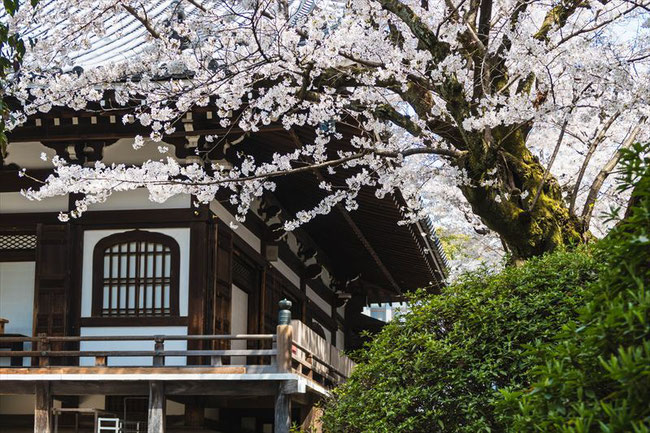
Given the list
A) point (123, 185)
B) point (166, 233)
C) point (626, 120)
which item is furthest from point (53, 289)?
point (626, 120)

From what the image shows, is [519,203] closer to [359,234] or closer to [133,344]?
[133,344]

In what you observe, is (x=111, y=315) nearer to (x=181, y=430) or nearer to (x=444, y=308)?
(x=181, y=430)

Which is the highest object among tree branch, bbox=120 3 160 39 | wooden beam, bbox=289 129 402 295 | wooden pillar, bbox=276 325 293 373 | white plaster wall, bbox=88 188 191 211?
tree branch, bbox=120 3 160 39

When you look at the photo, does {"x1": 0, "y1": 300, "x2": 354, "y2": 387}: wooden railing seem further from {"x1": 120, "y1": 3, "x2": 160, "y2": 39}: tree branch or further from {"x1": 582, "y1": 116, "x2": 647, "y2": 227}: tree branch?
{"x1": 582, "y1": 116, "x2": 647, "y2": 227}: tree branch

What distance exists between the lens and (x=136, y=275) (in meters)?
11.5

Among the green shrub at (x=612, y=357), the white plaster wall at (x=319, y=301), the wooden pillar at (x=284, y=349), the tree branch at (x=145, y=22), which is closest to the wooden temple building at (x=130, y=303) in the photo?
the wooden pillar at (x=284, y=349)

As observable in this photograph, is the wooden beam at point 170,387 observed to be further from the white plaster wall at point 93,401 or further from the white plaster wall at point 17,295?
the white plaster wall at point 17,295

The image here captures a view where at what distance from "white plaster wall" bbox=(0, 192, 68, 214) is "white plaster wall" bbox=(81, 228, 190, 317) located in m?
0.60

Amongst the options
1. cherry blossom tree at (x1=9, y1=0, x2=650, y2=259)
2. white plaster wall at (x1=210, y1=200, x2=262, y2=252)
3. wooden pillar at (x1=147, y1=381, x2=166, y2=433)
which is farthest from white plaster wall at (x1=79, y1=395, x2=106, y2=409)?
cherry blossom tree at (x1=9, y1=0, x2=650, y2=259)

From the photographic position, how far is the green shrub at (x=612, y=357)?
9.63 ft

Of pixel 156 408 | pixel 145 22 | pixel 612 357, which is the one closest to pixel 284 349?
pixel 156 408

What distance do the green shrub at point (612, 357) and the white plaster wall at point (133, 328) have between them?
7.97 meters

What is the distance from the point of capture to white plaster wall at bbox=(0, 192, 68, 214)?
39.2 feet

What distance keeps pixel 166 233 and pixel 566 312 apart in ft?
21.4
